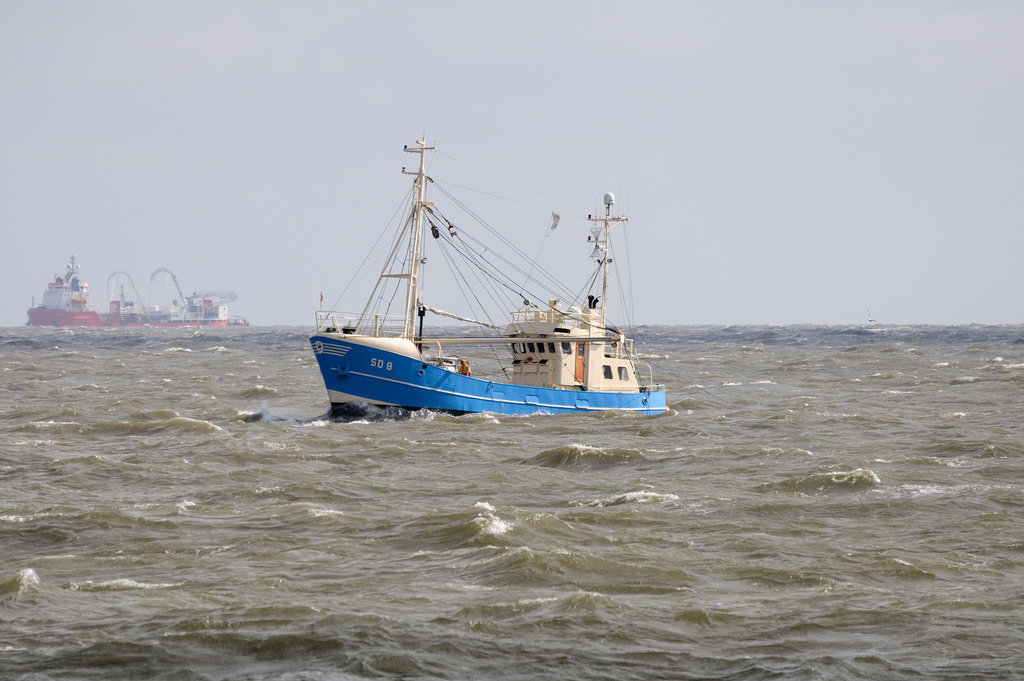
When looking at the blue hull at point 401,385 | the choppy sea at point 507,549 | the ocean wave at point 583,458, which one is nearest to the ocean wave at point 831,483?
the choppy sea at point 507,549

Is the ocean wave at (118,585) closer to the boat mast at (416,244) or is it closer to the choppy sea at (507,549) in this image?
the choppy sea at (507,549)

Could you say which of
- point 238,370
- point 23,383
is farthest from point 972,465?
point 238,370

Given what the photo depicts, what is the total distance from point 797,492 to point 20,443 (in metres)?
23.5

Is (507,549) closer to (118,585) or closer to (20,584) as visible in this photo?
(118,585)

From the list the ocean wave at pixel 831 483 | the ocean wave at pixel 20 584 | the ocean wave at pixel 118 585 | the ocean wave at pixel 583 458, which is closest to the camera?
the ocean wave at pixel 20 584

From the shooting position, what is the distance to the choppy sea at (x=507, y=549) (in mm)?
14008

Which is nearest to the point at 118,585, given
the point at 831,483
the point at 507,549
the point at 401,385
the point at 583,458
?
the point at 507,549

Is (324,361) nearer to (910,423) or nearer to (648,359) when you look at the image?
(910,423)

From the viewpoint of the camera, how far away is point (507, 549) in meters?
19.5

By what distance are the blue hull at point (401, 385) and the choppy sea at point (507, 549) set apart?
0.83 metres

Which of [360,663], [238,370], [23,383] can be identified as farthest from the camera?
[238,370]

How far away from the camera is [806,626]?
15188 millimetres

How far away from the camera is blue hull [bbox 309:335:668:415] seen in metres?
40.2

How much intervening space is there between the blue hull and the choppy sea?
83cm
